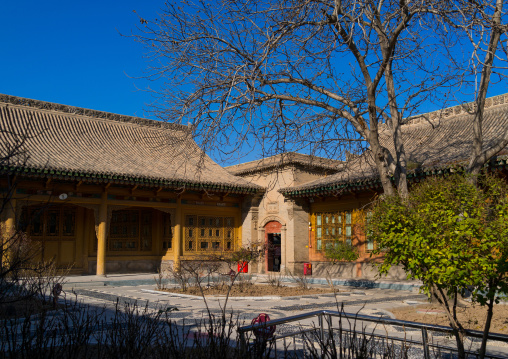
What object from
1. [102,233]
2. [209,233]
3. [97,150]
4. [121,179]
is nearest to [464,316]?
[121,179]

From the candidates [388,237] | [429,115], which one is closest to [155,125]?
[429,115]

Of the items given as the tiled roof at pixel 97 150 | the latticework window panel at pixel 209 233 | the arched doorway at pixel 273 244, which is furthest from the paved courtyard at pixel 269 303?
the arched doorway at pixel 273 244

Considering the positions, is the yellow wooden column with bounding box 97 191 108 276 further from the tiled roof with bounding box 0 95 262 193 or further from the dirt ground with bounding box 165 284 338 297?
the dirt ground with bounding box 165 284 338 297

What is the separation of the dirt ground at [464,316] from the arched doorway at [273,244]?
1102cm

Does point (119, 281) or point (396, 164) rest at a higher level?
point (396, 164)

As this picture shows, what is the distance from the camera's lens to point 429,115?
730 inches

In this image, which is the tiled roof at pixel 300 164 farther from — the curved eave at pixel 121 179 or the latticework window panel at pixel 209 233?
the latticework window panel at pixel 209 233

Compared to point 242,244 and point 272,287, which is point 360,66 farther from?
point 242,244

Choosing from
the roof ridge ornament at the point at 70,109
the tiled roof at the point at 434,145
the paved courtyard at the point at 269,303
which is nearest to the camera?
the paved courtyard at the point at 269,303

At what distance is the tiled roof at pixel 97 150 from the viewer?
15656 mm

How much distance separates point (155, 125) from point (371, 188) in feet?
35.9

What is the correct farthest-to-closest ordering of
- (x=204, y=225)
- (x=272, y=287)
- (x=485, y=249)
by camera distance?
(x=204, y=225) → (x=272, y=287) → (x=485, y=249)

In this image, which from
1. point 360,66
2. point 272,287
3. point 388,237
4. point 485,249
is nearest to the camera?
point 485,249

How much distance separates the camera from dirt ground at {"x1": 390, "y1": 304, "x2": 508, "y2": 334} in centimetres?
730
